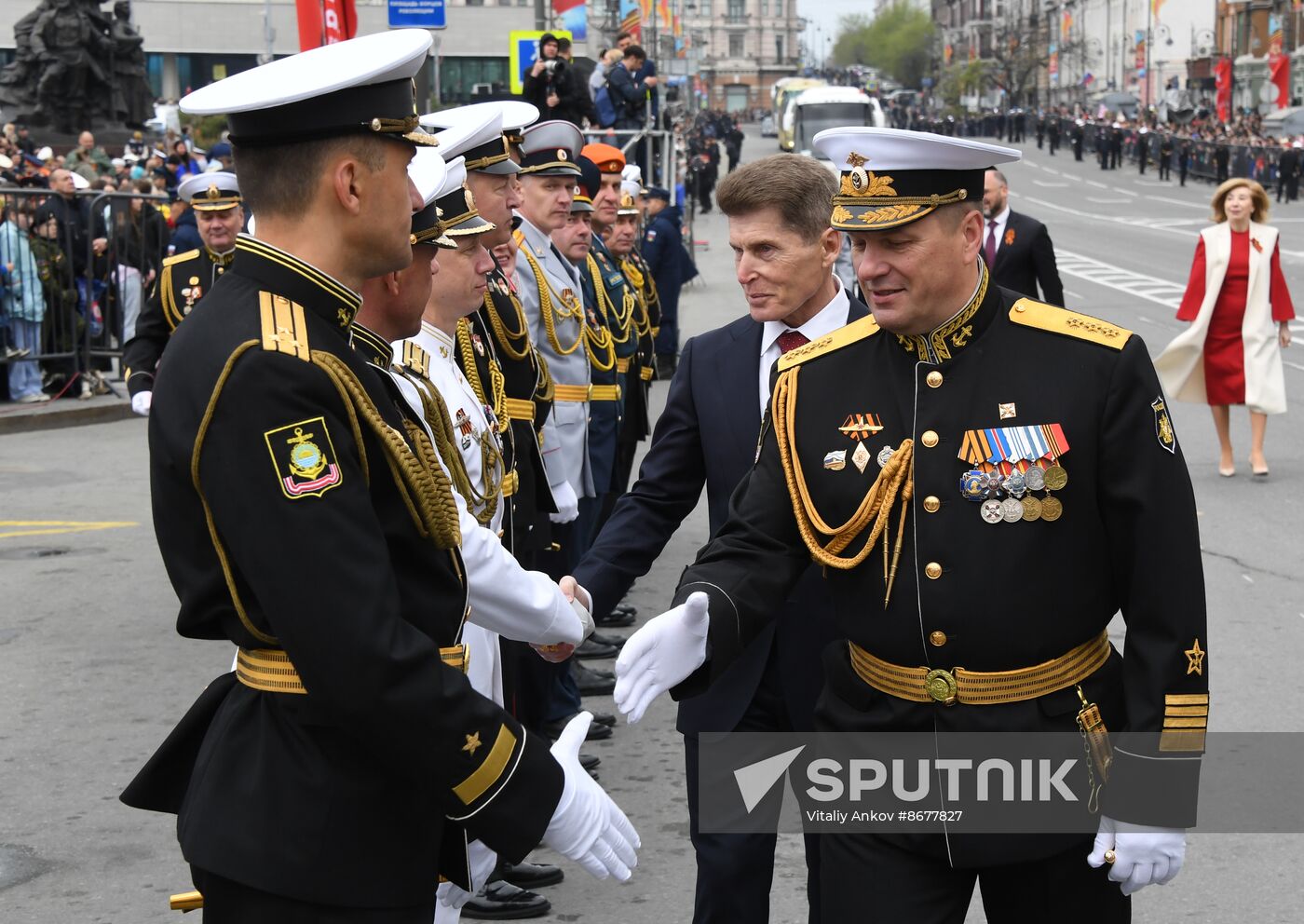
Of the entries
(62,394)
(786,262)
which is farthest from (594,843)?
(62,394)

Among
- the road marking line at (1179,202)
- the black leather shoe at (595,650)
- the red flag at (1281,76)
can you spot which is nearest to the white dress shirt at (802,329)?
the black leather shoe at (595,650)

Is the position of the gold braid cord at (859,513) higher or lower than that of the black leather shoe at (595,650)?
higher

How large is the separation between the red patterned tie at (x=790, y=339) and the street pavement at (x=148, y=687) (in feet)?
4.76

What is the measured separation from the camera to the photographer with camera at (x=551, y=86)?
19.0 meters

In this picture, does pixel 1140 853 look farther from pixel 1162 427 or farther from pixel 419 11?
pixel 419 11

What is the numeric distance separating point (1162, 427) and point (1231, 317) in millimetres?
9544

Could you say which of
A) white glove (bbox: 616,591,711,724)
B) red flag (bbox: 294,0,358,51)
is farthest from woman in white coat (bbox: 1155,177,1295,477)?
white glove (bbox: 616,591,711,724)

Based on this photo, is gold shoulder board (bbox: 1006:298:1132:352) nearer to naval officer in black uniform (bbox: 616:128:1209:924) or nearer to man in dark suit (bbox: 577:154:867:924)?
naval officer in black uniform (bbox: 616:128:1209:924)

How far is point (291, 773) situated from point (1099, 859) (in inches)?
57.6

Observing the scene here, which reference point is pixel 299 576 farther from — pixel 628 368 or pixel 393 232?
pixel 628 368

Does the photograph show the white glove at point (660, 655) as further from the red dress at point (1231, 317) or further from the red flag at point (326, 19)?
the red dress at point (1231, 317)

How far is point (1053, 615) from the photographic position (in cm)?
318

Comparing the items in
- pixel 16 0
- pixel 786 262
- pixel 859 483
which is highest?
pixel 16 0

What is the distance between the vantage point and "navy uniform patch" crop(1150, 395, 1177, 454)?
3.17 meters
